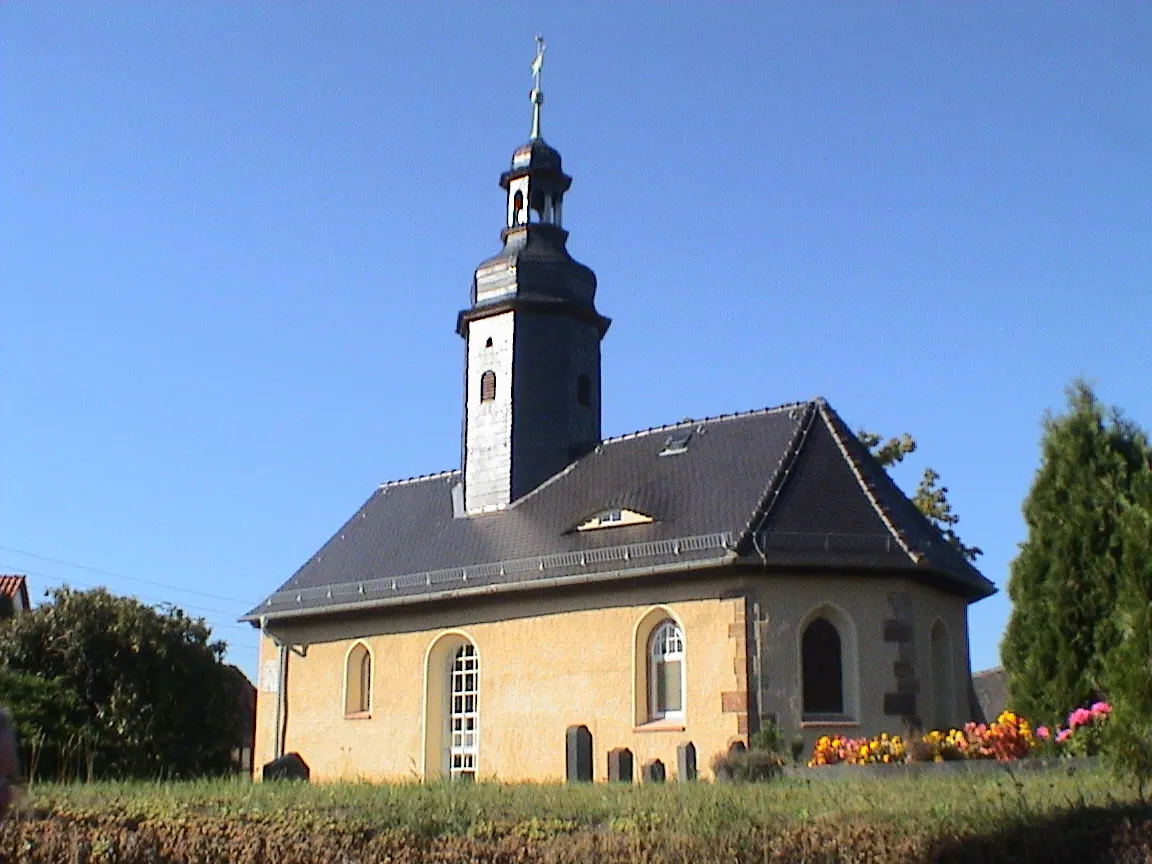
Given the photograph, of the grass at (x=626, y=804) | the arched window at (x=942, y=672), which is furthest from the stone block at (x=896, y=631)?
the grass at (x=626, y=804)

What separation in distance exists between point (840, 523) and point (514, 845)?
14.7 m

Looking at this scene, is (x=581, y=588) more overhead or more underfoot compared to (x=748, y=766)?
more overhead

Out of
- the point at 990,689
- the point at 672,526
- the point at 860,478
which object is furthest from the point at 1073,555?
the point at 990,689

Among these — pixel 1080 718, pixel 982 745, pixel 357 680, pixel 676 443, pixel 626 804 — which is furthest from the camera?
pixel 357 680

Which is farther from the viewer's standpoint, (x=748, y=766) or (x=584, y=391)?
(x=584, y=391)

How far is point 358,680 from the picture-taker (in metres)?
26.5

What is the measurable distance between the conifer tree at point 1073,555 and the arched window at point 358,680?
1377 centimetres

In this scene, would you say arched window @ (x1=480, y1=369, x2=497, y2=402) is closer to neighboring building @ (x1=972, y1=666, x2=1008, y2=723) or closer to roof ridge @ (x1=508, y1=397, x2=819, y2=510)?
roof ridge @ (x1=508, y1=397, x2=819, y2=510)

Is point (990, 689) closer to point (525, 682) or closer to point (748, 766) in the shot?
point (525, 682)

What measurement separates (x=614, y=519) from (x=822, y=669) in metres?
4.57

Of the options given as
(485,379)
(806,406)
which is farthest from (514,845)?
(485,379)

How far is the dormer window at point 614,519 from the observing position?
2375 cm

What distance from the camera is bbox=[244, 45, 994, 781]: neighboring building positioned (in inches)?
844

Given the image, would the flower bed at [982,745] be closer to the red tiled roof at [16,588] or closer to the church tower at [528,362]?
the church tower at [528,362]
